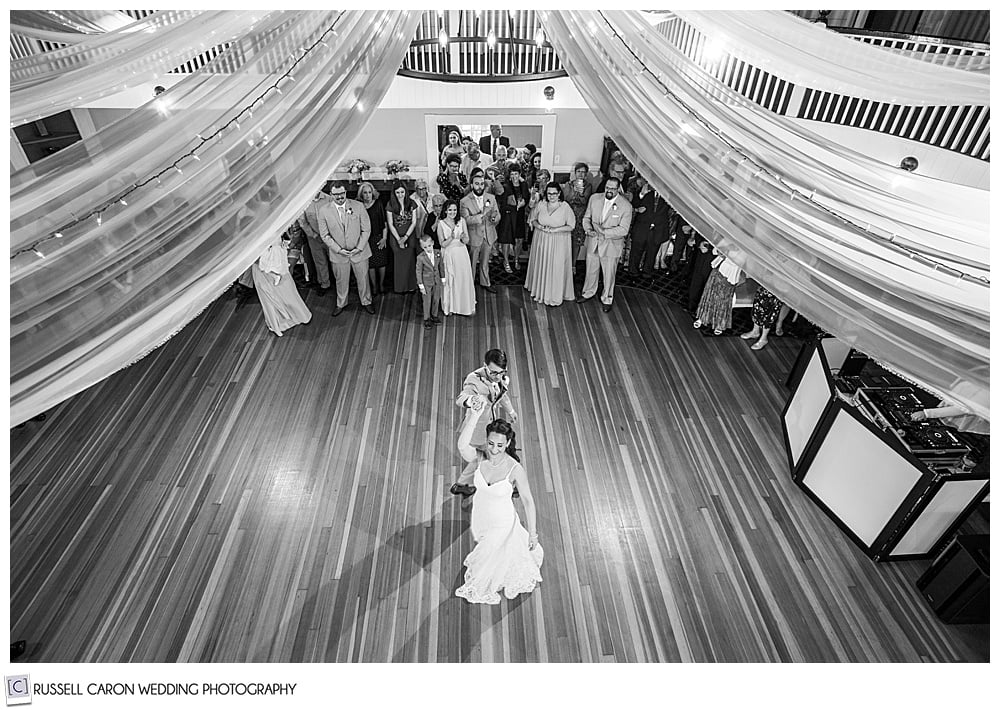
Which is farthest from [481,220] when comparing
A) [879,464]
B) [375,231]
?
[879,464]

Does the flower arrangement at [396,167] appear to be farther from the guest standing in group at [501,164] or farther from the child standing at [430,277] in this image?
the child standing at [430,277]

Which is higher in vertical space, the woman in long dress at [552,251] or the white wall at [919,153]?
the white wall at [919,153]

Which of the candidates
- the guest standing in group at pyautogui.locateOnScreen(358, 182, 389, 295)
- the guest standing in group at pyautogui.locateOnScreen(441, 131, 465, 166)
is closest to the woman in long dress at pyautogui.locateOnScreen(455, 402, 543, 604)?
the guest standing in group at pyautogui.locateOnScreen(358, 182, 389, 295)

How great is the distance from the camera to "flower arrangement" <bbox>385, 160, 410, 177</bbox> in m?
7.31

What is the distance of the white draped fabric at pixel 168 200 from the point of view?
119 centimetres

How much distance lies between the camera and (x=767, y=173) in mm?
1527

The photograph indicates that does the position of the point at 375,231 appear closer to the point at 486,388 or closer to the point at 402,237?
the point at 402,237

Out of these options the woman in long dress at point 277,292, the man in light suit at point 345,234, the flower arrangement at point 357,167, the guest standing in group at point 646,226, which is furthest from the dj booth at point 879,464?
the flower arrangement at point 357,167

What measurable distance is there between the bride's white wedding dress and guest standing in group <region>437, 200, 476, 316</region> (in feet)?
9.35

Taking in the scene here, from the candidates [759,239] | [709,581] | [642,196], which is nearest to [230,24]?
[759,239]

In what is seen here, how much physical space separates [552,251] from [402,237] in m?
1.56

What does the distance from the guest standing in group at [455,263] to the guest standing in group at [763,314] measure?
Result: 2790mm

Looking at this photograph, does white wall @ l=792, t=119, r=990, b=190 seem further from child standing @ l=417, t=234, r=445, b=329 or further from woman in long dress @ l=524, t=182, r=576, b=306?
Result: child standing @ l=417, t=234, r=445, b=329
